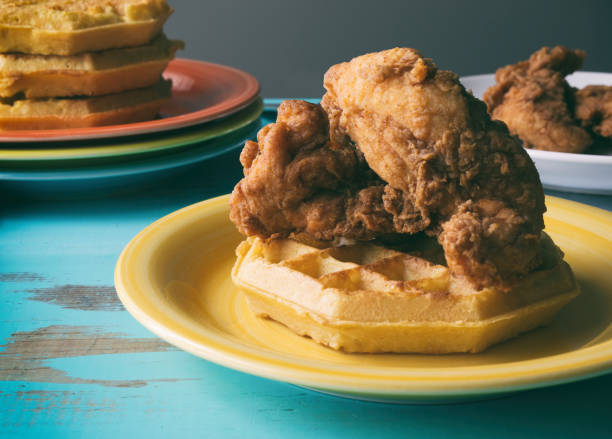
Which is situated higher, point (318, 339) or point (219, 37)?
point (318, 339)

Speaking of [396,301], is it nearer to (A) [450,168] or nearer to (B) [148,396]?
(A) [450,168]

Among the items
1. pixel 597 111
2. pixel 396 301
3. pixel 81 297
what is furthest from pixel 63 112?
pixel 597 111

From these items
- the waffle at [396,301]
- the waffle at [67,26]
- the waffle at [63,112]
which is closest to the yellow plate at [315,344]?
the waffle at [396,301]

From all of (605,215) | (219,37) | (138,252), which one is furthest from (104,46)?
(219,37)

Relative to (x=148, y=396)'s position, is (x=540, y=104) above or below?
above

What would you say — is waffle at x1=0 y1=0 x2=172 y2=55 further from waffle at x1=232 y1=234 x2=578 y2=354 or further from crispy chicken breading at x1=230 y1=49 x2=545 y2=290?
waffle at x1=232 y1=234 x2=578 y2=354

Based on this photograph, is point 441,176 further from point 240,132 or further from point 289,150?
point 240,132
